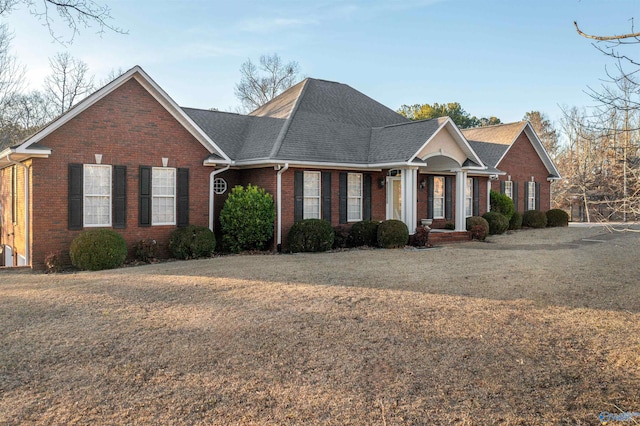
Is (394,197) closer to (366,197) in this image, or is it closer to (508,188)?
(366,197)

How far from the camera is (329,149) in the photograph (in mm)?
18047

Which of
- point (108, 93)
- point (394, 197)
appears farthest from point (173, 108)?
point (394, 197)

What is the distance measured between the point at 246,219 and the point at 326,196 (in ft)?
11.3

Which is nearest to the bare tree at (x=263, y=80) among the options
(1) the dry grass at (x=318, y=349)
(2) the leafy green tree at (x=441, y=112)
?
(2) the leafy green tree at (x=441, y=112)

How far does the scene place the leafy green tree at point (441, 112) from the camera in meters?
44.7

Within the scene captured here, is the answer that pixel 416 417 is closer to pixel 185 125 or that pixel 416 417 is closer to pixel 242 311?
pixel 242 311

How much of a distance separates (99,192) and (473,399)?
1204 cm

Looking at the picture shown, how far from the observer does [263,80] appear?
48.2 metres

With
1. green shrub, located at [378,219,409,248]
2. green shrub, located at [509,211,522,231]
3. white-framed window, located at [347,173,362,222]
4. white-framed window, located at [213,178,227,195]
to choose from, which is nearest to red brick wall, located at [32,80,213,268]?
white-framed window, located at [213,178,227,195]

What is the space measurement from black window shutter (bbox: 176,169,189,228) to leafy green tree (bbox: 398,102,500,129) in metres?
31.3

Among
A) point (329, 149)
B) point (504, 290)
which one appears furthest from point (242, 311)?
point (329, 149)

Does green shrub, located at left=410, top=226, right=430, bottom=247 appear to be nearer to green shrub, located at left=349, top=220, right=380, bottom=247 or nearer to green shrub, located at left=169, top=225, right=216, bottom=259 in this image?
green shrub, located at left=349, top=220, right=380, bottom=247

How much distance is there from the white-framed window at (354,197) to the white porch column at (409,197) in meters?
1.69

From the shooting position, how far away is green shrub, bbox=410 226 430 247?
18.2 metres
